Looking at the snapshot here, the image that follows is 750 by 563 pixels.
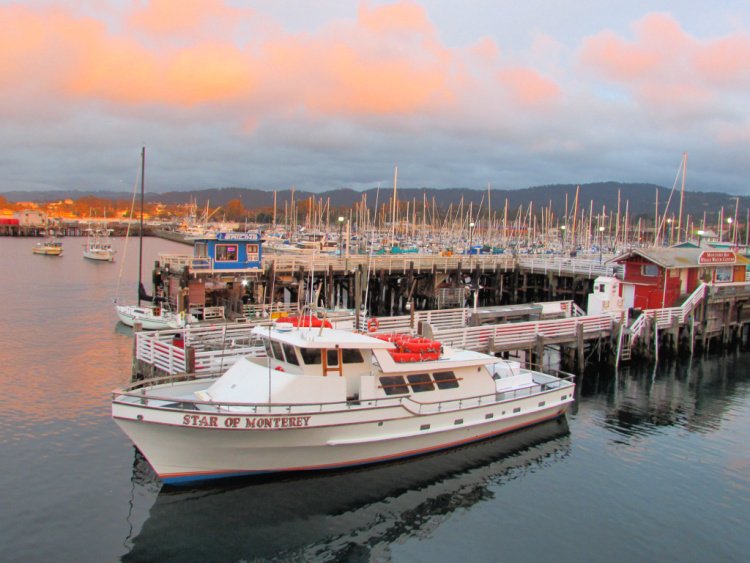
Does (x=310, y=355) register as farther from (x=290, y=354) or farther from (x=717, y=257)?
(x=717, y=257)

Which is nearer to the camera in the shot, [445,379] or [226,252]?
[445,379]

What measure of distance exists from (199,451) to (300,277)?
25556 millimetres

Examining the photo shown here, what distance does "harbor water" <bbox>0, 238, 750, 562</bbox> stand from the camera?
45.3ft

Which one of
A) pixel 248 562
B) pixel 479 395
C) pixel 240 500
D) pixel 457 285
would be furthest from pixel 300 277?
pixel 248 562

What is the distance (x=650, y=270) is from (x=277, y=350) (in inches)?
1089

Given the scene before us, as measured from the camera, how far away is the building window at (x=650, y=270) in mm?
36509

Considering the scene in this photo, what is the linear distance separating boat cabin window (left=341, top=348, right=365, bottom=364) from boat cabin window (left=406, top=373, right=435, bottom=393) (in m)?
1.75

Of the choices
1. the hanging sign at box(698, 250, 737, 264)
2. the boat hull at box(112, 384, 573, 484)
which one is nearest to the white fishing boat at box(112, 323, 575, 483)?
the boat hull at box(112, 384, 573, 484)

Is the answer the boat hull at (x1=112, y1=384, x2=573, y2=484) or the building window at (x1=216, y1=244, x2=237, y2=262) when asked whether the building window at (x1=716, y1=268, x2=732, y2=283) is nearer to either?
the boat hull at (x1=112, y1=384, x2=573, y2=484)

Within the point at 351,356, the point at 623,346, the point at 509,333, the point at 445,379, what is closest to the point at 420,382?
the point at 445,379

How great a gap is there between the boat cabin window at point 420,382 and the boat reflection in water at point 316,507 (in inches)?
84.6

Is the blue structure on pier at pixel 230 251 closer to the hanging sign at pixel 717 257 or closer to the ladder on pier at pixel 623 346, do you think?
the ladder on pier at pixel 623 346

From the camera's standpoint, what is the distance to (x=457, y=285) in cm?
5231

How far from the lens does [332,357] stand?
1742cm
